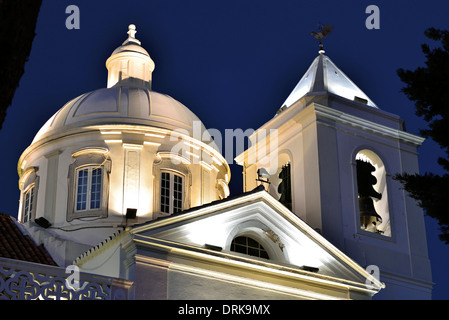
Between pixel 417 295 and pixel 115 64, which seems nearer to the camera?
pixel 417 295

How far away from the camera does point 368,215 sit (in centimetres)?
1994

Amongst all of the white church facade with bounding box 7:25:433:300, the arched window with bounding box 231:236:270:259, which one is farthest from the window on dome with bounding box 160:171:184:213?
the arched window with bounding box 231:236:270:259

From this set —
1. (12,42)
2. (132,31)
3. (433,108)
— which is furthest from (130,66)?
(12,42)

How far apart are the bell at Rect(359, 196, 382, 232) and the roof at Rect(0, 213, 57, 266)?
7.90m

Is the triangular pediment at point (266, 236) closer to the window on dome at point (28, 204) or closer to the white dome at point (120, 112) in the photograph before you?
the white dome at point (120, 112)

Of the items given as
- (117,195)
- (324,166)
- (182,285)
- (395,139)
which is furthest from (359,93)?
(182,285)

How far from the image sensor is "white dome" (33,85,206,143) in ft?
72.3

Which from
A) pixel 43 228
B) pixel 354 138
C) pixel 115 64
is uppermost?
pixel 115 64

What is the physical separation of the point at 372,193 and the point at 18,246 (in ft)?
30.1

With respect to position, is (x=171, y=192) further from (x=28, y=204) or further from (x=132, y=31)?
(x=132, y=31)

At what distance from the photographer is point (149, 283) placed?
15180 millimetres

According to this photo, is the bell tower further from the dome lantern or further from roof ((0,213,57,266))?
roof ((0,213,57,266))
